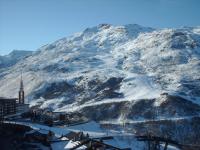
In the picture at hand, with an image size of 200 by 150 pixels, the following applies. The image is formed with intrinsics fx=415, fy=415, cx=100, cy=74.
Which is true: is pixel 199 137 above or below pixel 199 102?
below

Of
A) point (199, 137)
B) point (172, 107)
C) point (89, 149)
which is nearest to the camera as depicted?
point (89, 149)

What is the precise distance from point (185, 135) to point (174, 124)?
12.8m

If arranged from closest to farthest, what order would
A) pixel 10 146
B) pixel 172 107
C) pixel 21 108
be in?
1. pixel 10 146
2. pixel 21 108
3. pixel 172 107

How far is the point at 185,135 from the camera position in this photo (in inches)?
5851

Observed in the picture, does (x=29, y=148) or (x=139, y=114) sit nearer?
(x=29, y=148)

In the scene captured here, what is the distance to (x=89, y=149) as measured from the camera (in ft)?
95.6

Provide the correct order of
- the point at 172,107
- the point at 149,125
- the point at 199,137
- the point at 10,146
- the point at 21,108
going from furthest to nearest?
the point at 172,107 → the point at 149,125 → the point at 199,137 → the point at 21,108 → the point at 10,146

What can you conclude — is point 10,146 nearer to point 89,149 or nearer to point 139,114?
point 89,149

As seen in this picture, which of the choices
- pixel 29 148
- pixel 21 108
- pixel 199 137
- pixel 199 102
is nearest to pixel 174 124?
pixel 199 137

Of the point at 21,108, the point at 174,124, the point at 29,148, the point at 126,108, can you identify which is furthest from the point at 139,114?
the point at 29,148

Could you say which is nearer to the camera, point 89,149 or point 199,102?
point 89,149

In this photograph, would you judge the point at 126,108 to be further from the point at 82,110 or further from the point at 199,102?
the point at 199,102

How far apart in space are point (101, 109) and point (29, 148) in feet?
496

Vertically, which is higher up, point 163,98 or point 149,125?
point 163,98
